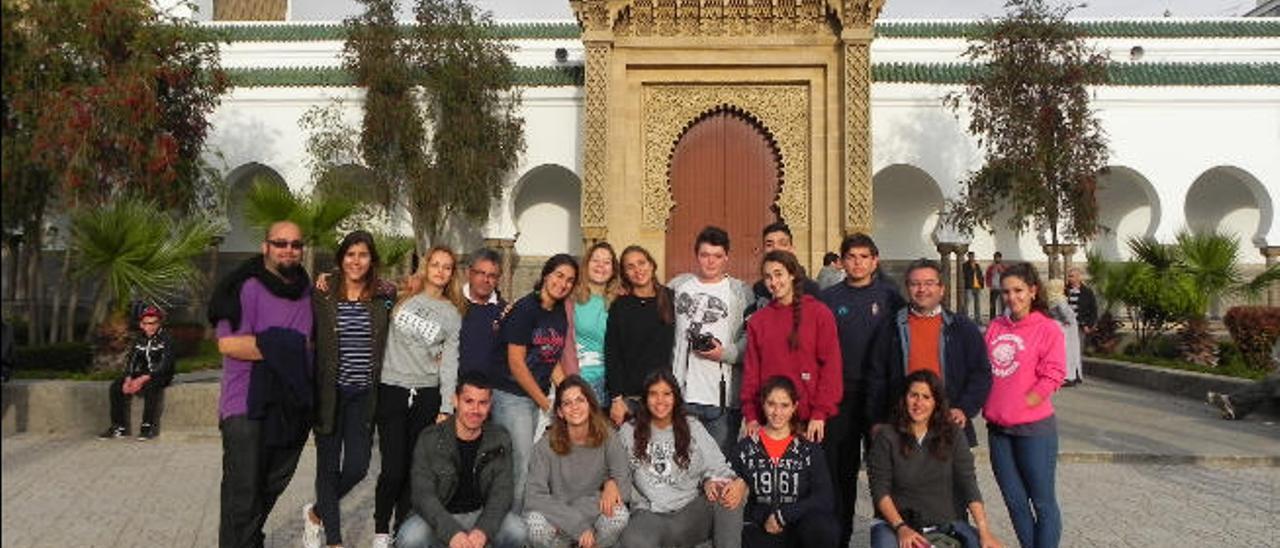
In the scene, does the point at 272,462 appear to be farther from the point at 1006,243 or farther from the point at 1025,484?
the point at 1006,243

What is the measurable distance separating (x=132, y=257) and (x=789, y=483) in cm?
835

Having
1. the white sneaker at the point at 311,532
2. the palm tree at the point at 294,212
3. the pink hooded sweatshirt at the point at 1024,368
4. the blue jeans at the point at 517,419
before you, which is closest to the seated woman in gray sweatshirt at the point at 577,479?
the blue jeans at the point at 517,419

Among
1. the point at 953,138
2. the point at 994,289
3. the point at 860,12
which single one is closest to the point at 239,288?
the point at 860,12

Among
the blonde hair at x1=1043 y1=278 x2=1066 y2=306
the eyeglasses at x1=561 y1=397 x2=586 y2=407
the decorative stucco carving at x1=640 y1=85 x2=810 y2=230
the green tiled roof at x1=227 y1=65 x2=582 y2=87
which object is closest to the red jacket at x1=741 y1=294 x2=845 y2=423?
the eyeglasses at x1=561 y1=397 x2=586 y2=407

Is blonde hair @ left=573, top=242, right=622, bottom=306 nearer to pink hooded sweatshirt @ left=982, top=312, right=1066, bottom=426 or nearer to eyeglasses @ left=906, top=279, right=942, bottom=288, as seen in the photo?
eyeglasses @ left=906, top=279, right=942, bottom=288

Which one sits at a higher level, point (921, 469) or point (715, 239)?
point (715, 239)

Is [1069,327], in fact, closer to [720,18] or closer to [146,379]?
[720,18]

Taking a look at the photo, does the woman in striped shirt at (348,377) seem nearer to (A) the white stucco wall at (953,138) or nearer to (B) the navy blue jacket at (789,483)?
(B) the navy blue jacket at (789,483)

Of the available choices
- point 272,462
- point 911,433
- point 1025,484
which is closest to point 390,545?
point 272,462

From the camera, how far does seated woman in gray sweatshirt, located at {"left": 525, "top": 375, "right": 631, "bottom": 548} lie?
→ 482 cm

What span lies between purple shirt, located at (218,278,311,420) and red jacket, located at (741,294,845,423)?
7.10ft

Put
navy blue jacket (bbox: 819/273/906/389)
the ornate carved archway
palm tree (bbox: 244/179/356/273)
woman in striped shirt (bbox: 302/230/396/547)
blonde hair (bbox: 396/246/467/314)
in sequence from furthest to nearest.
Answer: the ornate carved archway, palm tree (bbox: 244/179/356/273), blonde hair (bbox: 396/246/467/314), navy blue jacket (bbox: 819/273/906/389), woman in striped shirt (bbox: 302/230/396/547)

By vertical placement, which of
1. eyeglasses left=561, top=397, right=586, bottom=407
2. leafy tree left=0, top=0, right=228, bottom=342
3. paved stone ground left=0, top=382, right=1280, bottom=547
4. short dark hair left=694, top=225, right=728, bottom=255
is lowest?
paved stone ground left=0, top=382, right=1280, bottom=547

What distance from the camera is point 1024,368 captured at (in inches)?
198
